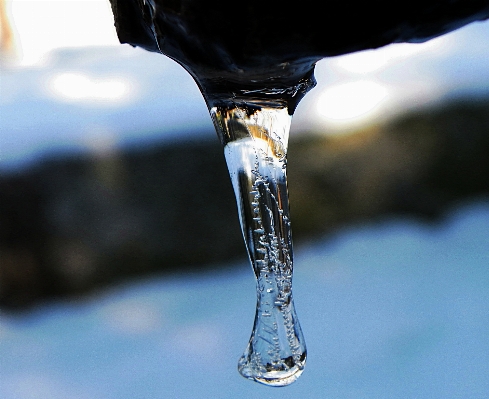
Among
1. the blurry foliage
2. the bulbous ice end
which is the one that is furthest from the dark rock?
the blurry foliage

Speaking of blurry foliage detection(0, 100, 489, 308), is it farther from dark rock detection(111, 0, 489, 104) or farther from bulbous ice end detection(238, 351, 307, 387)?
dark rock detection(111, 0, 489, 104)

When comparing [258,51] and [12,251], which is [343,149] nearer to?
[12,251]

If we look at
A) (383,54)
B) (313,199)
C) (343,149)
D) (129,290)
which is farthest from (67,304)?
(383,54)

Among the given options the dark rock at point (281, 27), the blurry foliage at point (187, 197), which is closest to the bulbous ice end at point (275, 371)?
the dark rock at point (281, 27)

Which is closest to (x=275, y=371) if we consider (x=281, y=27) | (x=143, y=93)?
(x=281, y=27)

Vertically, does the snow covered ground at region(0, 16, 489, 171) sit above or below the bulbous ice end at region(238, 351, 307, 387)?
below

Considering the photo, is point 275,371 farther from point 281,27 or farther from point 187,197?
point 187,197
